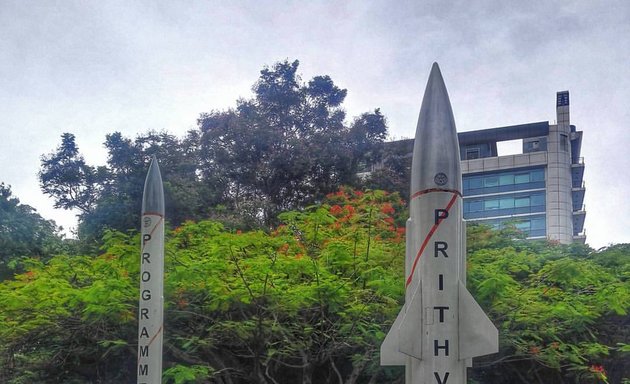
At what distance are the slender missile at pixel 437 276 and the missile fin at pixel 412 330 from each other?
1 centimetres

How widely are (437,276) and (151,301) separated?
7398 mm

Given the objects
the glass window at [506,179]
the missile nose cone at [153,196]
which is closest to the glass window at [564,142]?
the glass window at [506,179]

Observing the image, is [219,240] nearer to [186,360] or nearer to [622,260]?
[186,360]

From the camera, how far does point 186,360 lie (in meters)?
18.5

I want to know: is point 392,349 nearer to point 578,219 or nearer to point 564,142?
point 564,142

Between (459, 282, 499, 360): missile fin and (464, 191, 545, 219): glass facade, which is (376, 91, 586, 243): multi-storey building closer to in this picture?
(464, 191, 545, 219): glass facade

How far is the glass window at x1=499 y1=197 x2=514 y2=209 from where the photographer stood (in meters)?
65.5

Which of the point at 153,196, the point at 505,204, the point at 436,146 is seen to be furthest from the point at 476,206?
the point at 436,146

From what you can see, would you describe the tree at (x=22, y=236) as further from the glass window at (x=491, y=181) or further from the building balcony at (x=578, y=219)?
the building balcony at (x=578, y=219)

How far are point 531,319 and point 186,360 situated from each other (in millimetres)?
7993

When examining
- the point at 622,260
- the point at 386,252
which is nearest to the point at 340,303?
the point at 386,252

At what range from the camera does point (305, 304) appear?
1677 centimetres

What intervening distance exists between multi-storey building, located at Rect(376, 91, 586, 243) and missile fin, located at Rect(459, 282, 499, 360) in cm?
5218

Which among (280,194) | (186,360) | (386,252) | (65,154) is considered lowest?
(186,360)
